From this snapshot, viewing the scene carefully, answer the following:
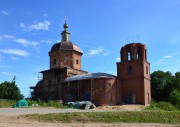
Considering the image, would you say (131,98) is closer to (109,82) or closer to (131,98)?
(131,98)

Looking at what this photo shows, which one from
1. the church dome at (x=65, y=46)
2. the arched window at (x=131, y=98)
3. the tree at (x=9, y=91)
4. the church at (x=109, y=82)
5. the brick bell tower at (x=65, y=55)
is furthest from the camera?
the tree at (x=9, y=91)

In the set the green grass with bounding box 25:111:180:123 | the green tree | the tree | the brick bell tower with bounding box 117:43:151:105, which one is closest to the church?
the brick bell tower with bounding box 117:43:151:105

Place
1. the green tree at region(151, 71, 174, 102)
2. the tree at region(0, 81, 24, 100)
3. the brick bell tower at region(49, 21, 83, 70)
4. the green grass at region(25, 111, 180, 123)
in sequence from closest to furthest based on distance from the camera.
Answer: the green grass at region(25, 111, 180, 123) < the brick bell tower at region(49, 21, 83, 70) < the green tree at region(151, 71, 174, 102) < the tree at region(0, 81, 24, 100)

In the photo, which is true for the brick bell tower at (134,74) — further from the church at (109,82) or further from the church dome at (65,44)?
the church dome at (65,44)

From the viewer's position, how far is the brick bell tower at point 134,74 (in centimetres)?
3900

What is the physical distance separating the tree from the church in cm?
1286

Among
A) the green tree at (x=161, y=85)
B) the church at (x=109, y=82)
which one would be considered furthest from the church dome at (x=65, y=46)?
the green tree at (x=161, y=85)

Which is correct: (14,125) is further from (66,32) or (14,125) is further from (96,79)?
(66,32)

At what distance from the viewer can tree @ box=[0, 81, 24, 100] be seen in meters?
56.4

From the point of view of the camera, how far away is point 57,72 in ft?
153

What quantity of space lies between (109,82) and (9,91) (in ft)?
A: 83.9

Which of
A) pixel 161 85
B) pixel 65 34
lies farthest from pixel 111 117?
pixel 161 85

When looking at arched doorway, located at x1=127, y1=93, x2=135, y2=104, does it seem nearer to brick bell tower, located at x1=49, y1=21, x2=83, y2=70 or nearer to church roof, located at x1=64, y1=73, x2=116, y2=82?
church roof, located at x1=64, y1=73, x2=116, y2=82

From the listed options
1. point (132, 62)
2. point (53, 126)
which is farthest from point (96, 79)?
point (53, 126)
